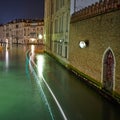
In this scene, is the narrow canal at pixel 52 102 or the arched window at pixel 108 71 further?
the arched window at pixel 108 71

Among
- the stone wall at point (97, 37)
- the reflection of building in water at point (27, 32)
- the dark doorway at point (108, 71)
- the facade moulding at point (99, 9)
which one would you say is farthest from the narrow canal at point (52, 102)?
the reflection of building in water at point (27, 32)

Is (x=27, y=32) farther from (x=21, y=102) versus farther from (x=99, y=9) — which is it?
(x=21, y=102)

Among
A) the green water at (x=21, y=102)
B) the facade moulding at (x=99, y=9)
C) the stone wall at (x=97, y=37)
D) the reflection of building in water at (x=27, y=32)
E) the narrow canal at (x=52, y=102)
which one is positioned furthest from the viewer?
the reflection of building in water at (x=27, y=32)

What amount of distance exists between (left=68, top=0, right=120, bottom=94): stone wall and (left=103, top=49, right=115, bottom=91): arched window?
0.36 metres

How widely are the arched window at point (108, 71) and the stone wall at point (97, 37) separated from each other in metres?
0.36

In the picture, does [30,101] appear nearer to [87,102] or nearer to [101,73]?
[87,102]

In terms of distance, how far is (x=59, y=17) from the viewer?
38.2 metres

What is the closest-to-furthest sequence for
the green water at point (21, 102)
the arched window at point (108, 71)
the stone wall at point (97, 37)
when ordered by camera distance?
the green water at point (21, 102)
the stone wall at point (97, 37)
the arched window at point (108, 71)

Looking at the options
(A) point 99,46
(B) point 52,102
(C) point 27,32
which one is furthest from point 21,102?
(C) point 27,32

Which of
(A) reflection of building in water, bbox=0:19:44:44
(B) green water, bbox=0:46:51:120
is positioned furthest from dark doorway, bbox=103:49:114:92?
(A) reflection of building in water, bbox=0:19:44:44

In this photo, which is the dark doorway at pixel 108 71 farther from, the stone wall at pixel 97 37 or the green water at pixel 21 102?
the green water at pixel 21 102

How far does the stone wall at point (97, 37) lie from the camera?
51.2ft

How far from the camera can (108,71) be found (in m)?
17.0

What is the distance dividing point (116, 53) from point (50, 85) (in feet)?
17.8
